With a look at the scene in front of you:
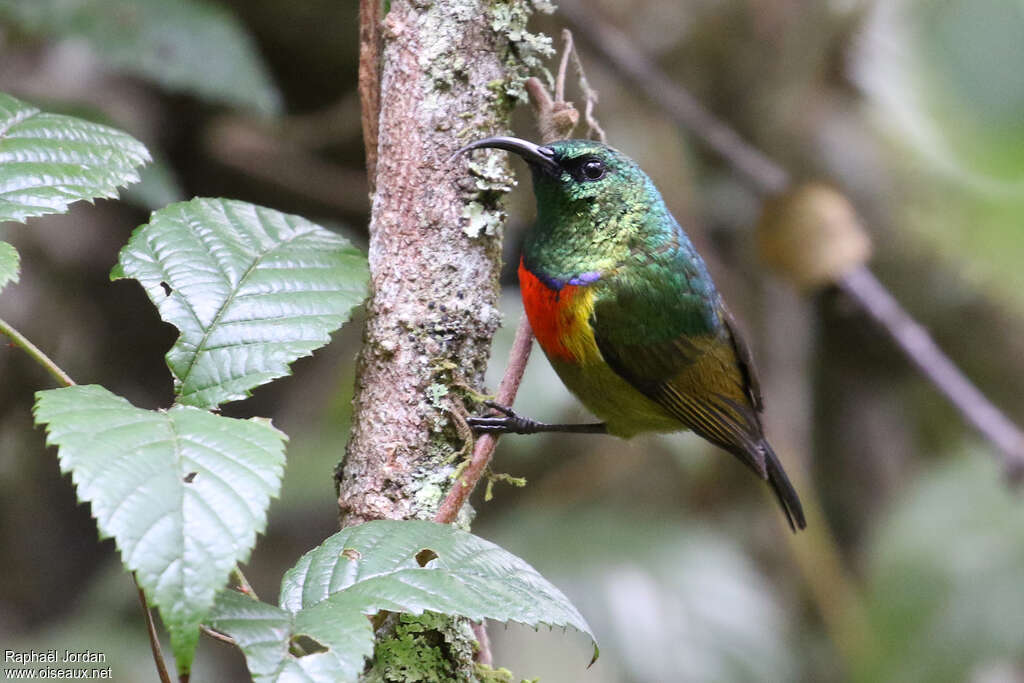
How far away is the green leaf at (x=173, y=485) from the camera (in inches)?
46.5

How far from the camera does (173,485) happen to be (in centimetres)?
127

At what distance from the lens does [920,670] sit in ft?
12.2

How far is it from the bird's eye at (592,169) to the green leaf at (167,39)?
1.21 meters

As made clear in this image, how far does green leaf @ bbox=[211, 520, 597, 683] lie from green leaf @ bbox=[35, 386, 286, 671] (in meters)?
0.15

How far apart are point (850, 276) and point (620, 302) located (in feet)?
5.68

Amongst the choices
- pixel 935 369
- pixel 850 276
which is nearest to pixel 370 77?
pixel 850 276

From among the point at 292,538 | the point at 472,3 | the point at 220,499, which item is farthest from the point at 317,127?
the point at 220,499

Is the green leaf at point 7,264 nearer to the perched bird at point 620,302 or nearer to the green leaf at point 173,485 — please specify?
the green leaf at point 173,485

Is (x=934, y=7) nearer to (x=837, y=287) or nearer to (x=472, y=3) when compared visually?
(x=837, y=287)

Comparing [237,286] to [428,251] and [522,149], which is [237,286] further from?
[522,149]

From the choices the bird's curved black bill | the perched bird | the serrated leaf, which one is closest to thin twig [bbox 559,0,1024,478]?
the perched bird

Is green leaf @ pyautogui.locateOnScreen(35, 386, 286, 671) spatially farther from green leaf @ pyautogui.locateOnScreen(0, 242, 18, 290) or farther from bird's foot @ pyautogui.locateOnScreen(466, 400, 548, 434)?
bird's foot @ pyautogui.locateOnScreen(466, 400, 548, 434)

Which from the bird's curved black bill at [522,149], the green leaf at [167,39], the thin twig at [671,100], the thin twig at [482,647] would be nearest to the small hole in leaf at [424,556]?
the thin twig at [482,647]

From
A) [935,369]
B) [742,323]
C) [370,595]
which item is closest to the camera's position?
[370,595]
